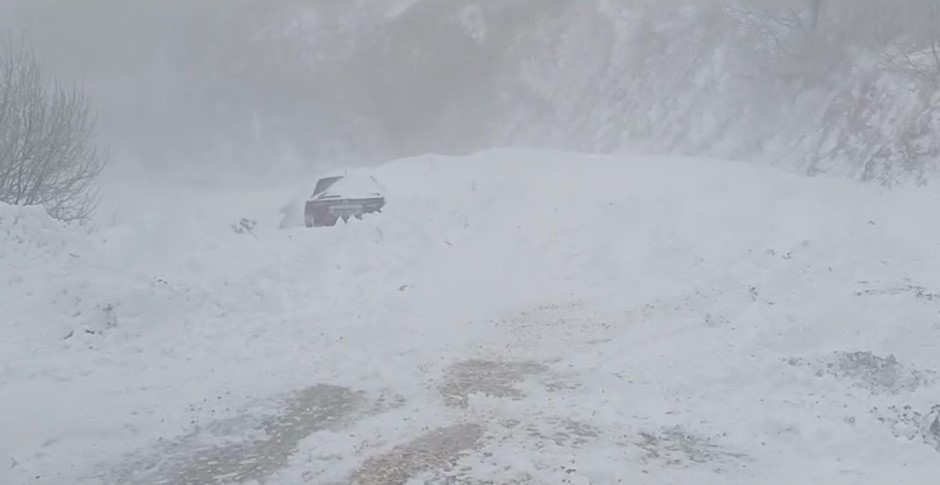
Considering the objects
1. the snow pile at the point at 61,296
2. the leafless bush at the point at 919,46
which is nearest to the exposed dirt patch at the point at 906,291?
the snow pile at the point at 61,296

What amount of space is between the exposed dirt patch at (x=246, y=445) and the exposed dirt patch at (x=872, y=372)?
3.88 meters

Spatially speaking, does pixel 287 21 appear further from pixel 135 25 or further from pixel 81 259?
pixel 81 259

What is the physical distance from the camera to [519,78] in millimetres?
32562

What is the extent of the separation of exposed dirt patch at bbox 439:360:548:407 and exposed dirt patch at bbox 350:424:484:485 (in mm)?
769

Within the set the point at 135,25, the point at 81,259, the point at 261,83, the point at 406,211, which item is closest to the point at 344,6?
the point at 261,83

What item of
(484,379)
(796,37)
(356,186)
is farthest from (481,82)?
(484,379)

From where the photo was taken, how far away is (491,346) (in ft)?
31.0

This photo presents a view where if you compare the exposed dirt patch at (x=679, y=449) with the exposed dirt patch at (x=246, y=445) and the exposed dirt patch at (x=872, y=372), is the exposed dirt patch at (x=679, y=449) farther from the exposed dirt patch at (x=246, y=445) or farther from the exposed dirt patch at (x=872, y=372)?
the exposed dirt patch at (x=246, y=445)

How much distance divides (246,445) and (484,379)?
2.49 meters

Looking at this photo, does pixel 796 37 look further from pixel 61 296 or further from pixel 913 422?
pixel 61 296

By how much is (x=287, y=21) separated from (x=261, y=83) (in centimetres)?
433

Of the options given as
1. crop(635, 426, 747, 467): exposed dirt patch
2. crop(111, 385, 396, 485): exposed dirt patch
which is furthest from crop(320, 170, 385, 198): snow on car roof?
crop(635, 426, 747, 467): exposed dirt patch

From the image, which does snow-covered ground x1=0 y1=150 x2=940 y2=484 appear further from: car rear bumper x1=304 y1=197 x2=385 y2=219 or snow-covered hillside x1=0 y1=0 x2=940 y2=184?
snow-covered hillside x1=0 y1=0 x2=940 y2=184

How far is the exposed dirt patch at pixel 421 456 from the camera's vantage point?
5.79 meters
